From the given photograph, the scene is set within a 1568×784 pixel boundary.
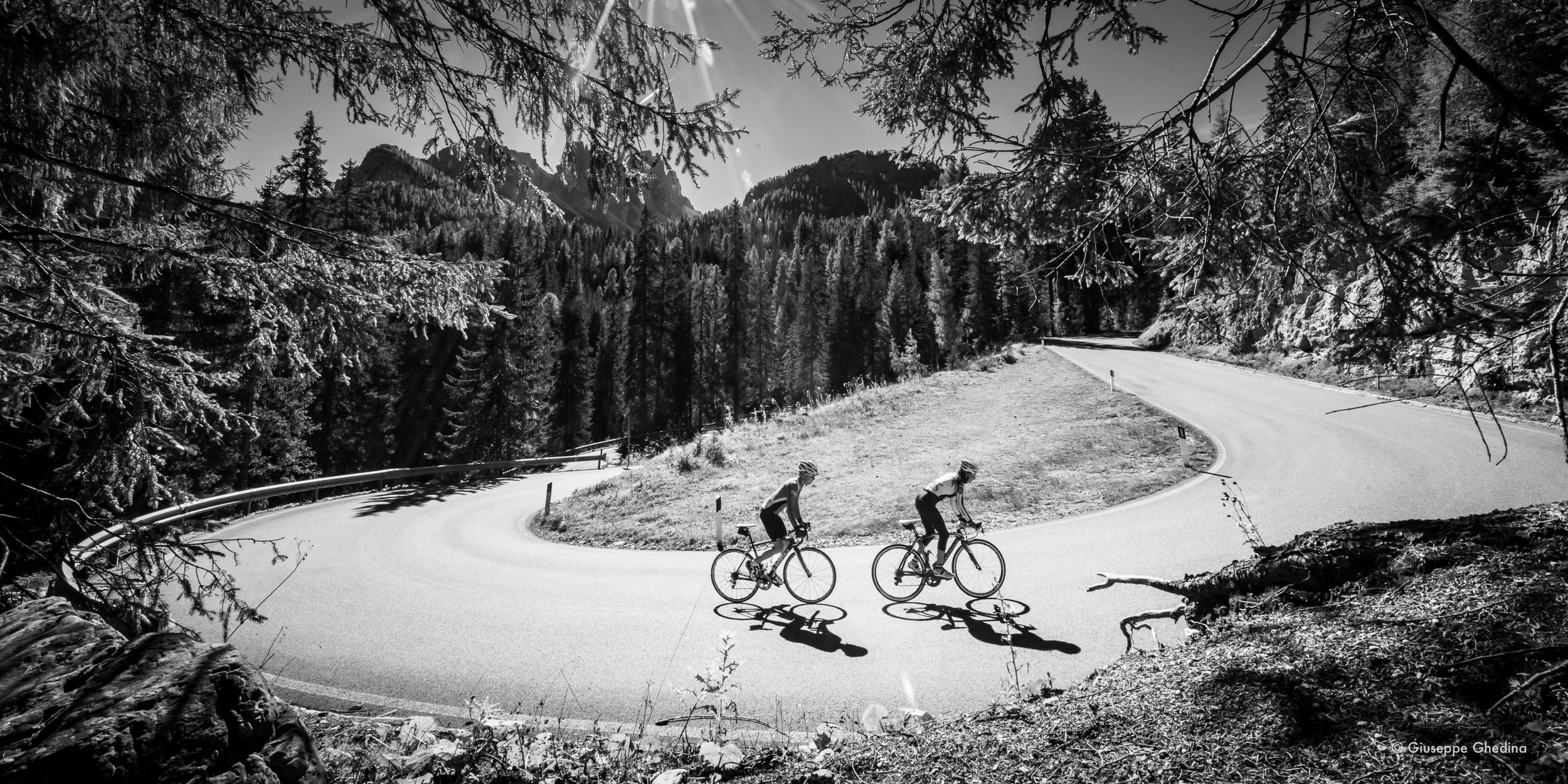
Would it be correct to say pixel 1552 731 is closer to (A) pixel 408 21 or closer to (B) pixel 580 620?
(A) pixel 408 21

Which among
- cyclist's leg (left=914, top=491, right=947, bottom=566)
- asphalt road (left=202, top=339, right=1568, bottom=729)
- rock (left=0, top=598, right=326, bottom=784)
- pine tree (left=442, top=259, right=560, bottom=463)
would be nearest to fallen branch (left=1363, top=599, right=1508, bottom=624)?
asphalt road (left=202, top=339, right=1568, bottom=729)

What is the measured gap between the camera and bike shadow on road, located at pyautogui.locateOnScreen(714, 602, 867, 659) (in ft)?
21.5

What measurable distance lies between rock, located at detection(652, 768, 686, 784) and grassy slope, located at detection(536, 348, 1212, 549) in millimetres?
8192

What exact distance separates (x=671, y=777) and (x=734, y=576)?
5482 millimetres

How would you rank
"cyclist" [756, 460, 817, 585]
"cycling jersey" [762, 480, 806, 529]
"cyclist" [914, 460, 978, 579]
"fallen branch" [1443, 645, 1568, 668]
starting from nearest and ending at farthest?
"fallen branch" [1443, 645, 1568, 668], "cyclist" [914, 460, 978, 579], "cycling jersey" [762, 480, 806, 529], "cyclist" [756, 460, 817, 585]

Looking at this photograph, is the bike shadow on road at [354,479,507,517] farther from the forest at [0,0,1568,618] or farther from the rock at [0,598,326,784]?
the rock at [0,598,326,784]

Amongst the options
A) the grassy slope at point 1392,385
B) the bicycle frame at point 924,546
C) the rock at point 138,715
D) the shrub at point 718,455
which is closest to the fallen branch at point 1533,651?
the grassy slope at point 1392,385

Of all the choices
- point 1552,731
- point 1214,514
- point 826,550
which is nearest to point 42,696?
point 1552,731

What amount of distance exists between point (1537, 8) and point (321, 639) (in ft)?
41.9

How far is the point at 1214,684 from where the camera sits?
237 centimetres

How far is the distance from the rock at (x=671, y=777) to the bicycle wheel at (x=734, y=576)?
17.7 ft

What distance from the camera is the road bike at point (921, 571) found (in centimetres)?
761

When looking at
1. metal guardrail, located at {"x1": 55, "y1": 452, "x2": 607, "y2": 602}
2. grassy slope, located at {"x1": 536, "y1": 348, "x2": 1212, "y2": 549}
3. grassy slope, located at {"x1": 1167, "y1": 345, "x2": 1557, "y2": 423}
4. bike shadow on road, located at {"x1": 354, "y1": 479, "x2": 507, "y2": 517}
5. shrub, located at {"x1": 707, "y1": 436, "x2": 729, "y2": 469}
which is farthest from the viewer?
shrub, located at {"x1": 707, "y1": 436, "x2": 729, "y2": 469}

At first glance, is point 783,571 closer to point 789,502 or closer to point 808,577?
point 808,577
